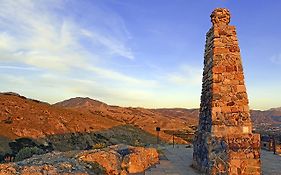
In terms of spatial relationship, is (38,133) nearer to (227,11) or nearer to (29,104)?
(29,104)

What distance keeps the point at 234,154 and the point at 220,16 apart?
540 cm

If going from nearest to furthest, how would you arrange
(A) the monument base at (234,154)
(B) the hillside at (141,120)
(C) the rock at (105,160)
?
(A) the monument base at (234,154)
(C) the rock at (105,160)
(B) the hillside at (141,120)

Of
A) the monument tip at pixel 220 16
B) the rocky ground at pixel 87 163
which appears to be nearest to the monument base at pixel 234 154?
the rocky ground at pixel 87 163

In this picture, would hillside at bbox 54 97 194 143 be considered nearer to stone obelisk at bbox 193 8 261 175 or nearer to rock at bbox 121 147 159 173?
rock at bbox 121 147 159 173

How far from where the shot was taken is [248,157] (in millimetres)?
10242

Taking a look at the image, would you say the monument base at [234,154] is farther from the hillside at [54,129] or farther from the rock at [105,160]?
the hillside at [54,129]

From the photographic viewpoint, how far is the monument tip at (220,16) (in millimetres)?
11828

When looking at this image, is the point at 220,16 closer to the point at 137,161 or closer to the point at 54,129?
the point at 137,161

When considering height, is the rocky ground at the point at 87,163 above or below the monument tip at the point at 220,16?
below

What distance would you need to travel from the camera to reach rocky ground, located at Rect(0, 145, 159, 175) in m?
8.02

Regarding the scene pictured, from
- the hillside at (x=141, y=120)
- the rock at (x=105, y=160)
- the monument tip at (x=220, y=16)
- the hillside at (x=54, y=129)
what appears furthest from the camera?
the hillside at (x=141, y=120)

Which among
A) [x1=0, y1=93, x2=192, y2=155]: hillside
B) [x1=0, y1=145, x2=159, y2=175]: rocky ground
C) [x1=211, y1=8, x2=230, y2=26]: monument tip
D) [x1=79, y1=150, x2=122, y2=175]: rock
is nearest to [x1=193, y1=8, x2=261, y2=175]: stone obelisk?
[x1=211, y1=8, x2=230, y2=26]: monument tip

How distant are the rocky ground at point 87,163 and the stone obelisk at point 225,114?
258 cm

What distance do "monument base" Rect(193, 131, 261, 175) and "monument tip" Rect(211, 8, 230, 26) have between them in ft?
14.7
